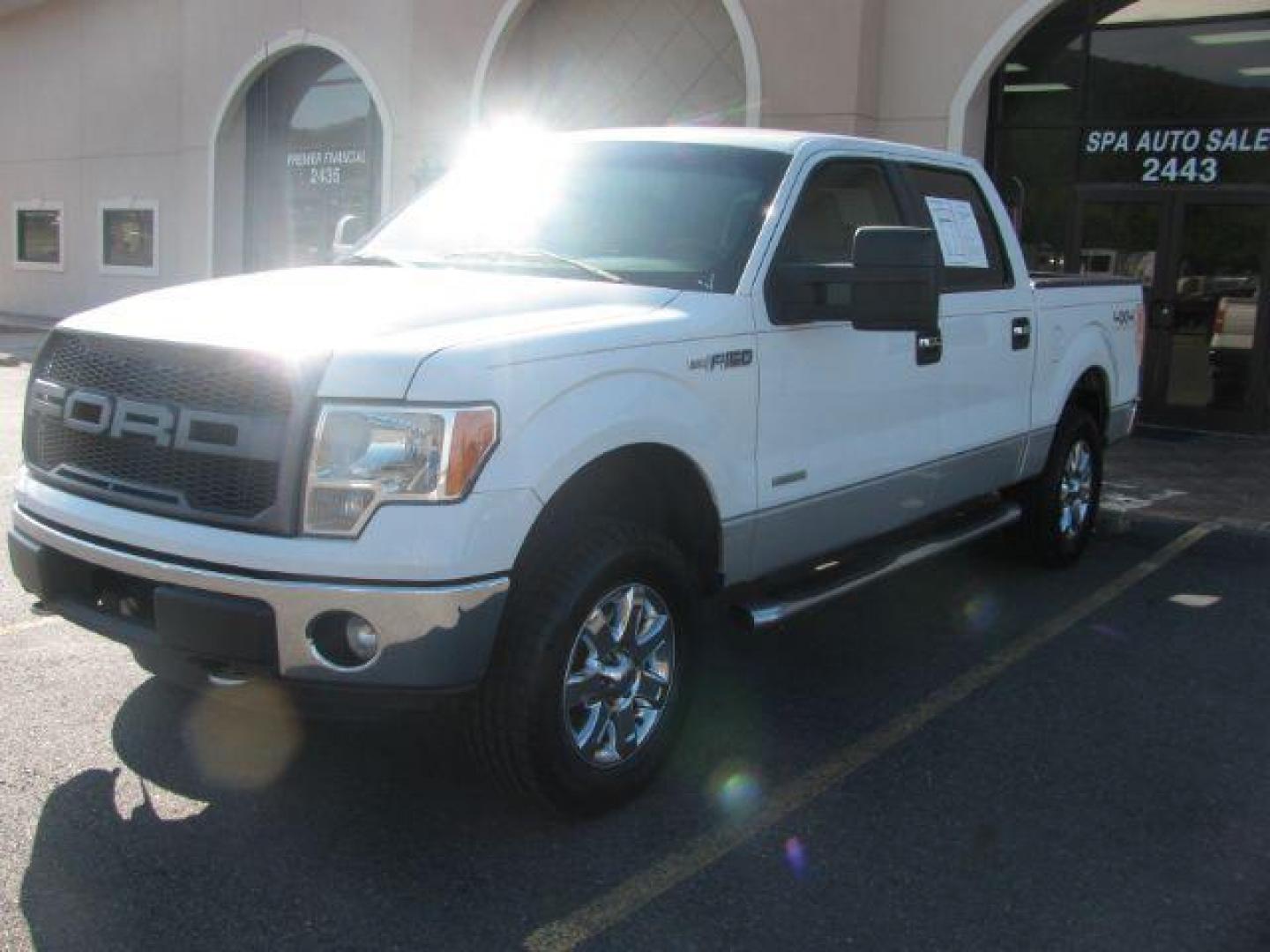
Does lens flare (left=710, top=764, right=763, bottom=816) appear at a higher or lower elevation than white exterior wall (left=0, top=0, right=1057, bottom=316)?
lower

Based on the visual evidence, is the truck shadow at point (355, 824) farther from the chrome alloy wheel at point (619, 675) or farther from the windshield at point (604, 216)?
the windshield at point (604, 216)

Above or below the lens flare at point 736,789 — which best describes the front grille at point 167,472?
above

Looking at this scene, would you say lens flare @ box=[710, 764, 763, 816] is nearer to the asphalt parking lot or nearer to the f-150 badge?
the asphalt parking lot

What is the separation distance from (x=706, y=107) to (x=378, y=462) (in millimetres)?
12009

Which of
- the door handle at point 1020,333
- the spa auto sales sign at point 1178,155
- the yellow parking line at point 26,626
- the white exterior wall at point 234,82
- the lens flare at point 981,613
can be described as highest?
the white exterior wall at point 234,82

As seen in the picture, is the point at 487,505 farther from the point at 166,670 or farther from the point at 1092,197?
the point at 1092,197

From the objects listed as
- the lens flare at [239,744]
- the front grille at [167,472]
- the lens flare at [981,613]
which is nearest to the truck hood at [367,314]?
the front grille at [167,472]

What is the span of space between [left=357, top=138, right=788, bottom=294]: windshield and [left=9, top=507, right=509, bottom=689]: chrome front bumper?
143 centimetres

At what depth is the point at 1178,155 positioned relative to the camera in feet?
41.0

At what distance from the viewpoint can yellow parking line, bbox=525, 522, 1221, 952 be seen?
319cm

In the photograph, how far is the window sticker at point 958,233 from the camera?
18.1ft

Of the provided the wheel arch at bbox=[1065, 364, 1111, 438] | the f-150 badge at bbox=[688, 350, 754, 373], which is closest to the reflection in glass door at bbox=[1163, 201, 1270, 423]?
the wheel arch at bbox=[1065, 364, 1111, 438]

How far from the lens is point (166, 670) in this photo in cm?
347

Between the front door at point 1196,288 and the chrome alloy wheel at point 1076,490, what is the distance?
6473 millimetres
